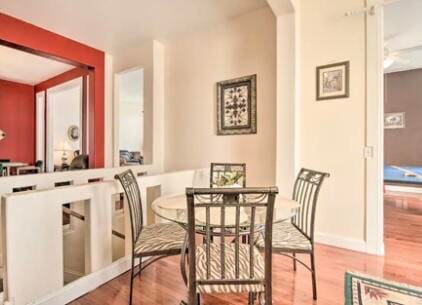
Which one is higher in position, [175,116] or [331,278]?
[175,116]

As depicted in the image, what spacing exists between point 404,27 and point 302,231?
12.9ft

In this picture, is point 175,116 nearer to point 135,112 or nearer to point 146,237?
point 146,237

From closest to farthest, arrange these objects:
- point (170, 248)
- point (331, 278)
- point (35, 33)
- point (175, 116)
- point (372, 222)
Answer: point (170, 248) < point (331, 278) < point (372, 222) < point (35, 33) < point (175, 116)

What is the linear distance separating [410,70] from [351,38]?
16.5 feet

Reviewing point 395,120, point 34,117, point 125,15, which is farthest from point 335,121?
point 34,117

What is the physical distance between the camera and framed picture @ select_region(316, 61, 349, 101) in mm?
2793

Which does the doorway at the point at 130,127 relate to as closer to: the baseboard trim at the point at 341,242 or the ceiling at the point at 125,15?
the ceiling at the point at 125,15

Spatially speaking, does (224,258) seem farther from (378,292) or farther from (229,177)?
(378,292)

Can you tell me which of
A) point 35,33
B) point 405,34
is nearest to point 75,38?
point 35,33

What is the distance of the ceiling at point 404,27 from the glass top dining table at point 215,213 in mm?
3037

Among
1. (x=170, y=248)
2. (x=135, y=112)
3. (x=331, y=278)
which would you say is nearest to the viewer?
(x=170, y=248)

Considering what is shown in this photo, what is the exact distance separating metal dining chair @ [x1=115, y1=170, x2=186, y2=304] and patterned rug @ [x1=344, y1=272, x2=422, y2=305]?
49.0 inches

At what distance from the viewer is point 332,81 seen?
2.86 meters

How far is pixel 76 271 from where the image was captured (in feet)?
9.24
